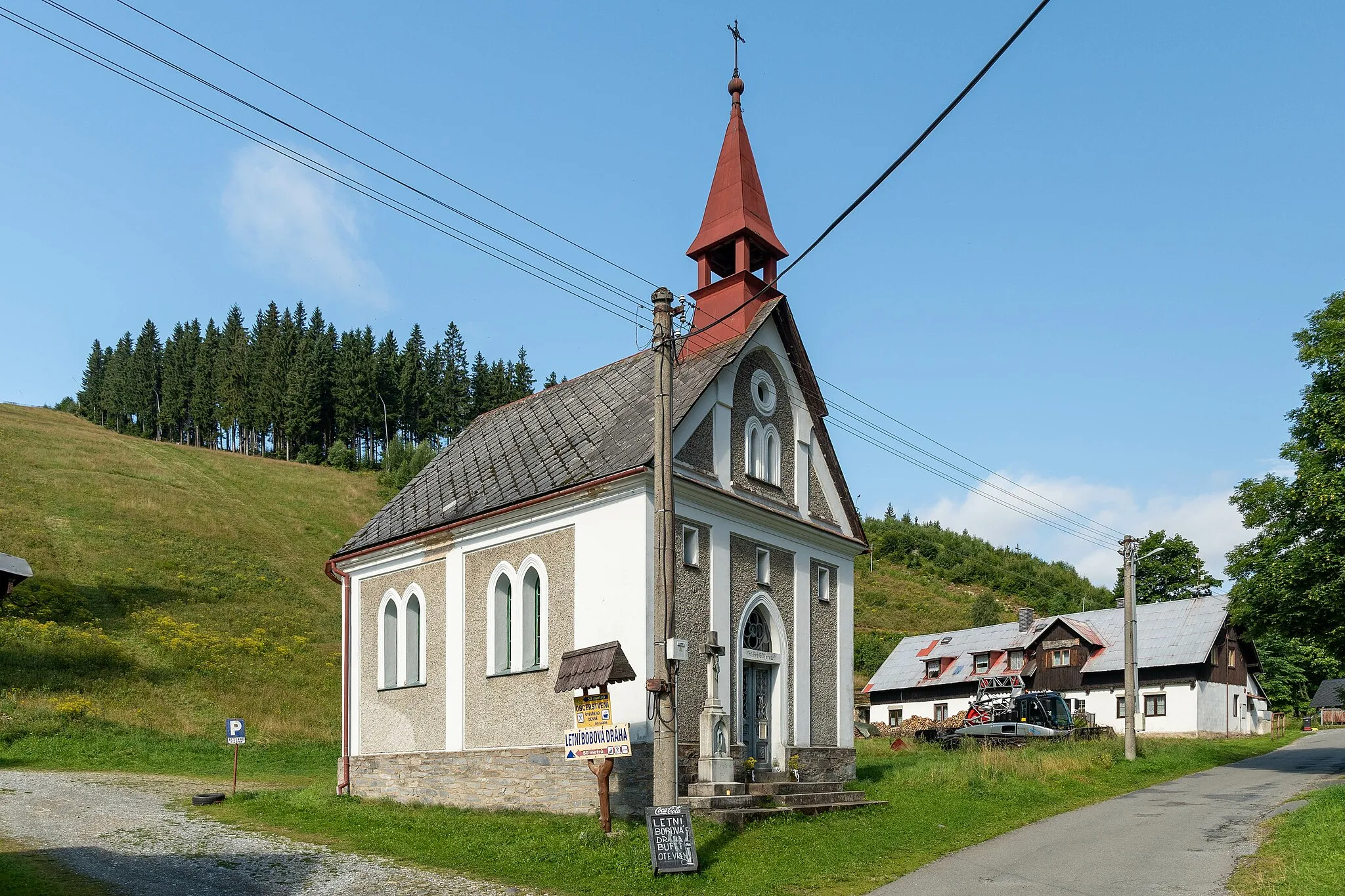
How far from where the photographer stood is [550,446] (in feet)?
67.8

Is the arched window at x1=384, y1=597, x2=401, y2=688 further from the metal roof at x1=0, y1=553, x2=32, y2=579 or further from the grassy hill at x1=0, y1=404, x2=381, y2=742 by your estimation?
the grassy hill at x1=0, y1=404, x2=381, y2=742

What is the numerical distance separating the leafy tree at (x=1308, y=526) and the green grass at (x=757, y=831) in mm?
4948

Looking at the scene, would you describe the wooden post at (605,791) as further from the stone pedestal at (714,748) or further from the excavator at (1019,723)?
the excavator at (1019,723)

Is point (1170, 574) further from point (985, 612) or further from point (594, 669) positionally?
point (594, 669)

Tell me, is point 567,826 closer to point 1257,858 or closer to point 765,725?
point 765,725

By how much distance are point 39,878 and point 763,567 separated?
40.5 ft

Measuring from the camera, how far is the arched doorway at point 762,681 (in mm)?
18663

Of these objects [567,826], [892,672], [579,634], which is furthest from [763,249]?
[892,672]

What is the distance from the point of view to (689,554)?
17.6 metres

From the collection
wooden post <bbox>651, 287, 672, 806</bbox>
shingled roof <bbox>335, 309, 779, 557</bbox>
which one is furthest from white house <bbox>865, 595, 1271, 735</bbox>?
wooden post <bbox>651, 287, 672, 806</bbox>

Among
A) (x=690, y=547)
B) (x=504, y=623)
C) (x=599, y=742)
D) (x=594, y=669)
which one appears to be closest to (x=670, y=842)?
(x=599, y=742)

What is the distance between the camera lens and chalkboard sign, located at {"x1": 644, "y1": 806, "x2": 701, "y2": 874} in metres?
12.2

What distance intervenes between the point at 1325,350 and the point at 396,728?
2293 cm

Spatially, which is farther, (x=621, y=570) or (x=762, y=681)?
(x=762, y=681)
